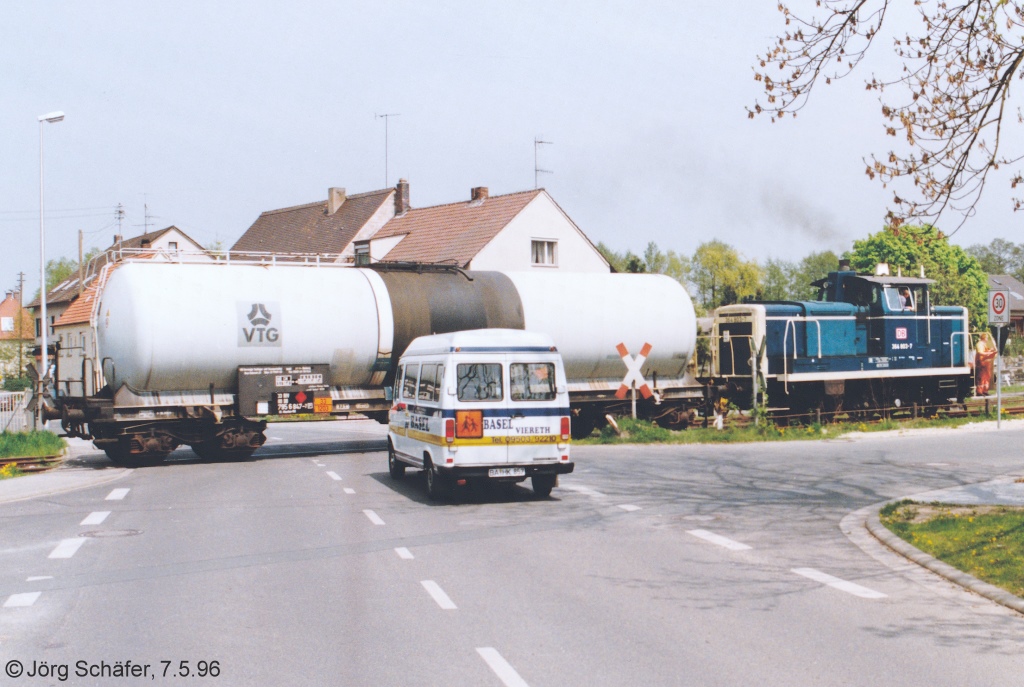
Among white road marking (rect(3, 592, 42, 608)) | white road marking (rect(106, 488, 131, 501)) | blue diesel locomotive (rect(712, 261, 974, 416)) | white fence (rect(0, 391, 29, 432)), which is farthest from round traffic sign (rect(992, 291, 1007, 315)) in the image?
white fence (rect(0, 391, 29, 432))

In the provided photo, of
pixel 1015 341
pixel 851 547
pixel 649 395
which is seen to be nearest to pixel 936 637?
pixel 851 547

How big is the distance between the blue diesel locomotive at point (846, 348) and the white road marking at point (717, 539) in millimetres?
15702

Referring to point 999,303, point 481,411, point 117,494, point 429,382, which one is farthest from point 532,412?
point 999,303

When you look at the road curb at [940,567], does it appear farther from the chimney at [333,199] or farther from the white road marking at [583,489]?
the chimney at [333,199]

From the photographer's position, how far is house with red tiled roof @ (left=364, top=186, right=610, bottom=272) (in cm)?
4809

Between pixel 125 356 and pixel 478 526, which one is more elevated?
pixel 125 356

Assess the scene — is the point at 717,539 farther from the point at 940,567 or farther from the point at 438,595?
the point at 438,595

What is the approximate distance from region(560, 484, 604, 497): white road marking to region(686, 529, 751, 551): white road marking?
3445 mm

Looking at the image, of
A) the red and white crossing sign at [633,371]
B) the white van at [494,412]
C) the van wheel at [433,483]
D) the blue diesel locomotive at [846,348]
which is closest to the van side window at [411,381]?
the white van at [494,412]

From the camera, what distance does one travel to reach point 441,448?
581 inches

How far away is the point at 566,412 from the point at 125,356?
1036 centimetres

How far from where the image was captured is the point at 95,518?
46.1ft

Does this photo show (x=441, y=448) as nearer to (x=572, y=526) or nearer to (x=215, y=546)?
(x=572, y=526)

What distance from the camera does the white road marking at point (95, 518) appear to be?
13656 millimetres
